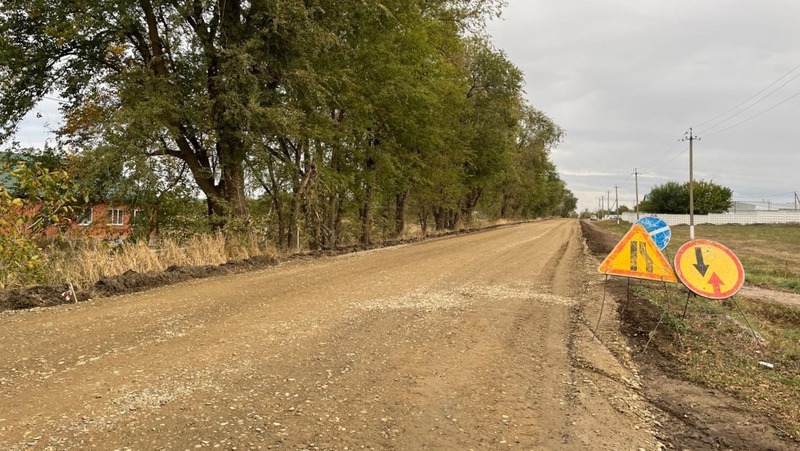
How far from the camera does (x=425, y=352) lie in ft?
17.8

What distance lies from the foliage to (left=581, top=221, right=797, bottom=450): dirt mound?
29.8 ft

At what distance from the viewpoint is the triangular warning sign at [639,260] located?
661 cm

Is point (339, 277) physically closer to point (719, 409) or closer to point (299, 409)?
point (299, 409)

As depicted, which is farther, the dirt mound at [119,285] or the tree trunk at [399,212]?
the tree trunk at [399,212]

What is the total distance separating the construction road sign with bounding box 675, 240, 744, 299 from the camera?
5.98 metres

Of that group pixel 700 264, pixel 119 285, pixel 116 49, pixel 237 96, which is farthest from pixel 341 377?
pixel 116 49

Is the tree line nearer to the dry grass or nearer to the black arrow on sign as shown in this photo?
the dry grass

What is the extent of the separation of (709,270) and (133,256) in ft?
34.3

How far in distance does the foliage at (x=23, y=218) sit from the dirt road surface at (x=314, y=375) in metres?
1.91

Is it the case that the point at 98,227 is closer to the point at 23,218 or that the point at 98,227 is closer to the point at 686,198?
the point at 23,218

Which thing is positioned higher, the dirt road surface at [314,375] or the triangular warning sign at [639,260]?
the triangular warning sign at [639,260]

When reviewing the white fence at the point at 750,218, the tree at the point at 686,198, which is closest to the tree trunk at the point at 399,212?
the white fence at the point at 750,218

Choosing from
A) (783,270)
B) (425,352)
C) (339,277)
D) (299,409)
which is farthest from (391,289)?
(783,270)

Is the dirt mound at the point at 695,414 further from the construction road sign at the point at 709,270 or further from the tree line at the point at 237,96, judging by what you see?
the tree line at the point at 237,96
